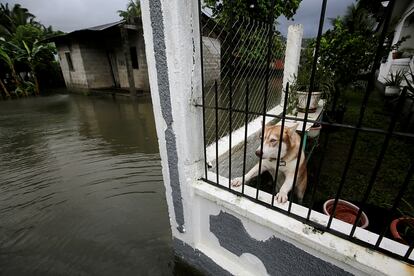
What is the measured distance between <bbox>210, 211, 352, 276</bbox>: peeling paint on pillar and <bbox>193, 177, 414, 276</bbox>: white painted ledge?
0.06 meters

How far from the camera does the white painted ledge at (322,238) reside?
1.02 meters

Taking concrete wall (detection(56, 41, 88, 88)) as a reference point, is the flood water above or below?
below

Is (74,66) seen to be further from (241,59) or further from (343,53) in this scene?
(343,53)

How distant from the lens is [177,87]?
137 cm

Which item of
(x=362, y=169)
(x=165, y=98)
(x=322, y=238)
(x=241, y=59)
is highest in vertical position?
(x=241, y=59)

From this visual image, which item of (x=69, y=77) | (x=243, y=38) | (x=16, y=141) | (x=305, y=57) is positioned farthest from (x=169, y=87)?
(x=69, y=77)

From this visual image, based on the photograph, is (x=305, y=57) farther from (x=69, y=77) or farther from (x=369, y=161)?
(x=69, y=77)

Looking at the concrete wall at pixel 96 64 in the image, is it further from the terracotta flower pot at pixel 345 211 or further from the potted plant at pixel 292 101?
the terracotta flower pot at pixel 345 211

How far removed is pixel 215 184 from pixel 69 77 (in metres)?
15.6

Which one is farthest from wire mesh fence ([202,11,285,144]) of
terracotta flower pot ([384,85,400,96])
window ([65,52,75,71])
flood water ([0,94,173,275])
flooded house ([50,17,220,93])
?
window ([65,52,75,71])

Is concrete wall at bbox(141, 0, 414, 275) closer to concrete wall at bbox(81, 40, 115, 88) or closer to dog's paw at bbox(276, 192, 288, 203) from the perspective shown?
dog's paw at bbox(276, 192, 288, 203)

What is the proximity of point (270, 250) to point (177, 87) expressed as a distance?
1.26 metres

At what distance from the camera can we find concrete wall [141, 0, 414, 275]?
1167 millimetres

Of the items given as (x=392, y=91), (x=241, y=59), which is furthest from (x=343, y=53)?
(x=392, y=91)
